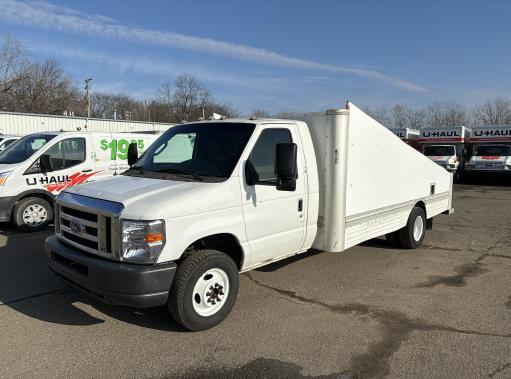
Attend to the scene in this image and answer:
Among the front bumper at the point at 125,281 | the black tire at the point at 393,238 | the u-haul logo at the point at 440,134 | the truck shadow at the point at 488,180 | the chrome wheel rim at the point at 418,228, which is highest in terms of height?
the u-haul logo at the point at 440,134

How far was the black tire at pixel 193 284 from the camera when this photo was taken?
405 cm

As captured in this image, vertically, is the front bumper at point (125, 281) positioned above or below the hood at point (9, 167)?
below

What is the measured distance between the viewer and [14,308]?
4863mm

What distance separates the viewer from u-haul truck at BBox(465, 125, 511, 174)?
23.8 meters

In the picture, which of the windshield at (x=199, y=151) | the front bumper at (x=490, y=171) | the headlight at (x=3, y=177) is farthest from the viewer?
the front bumper at (x=490, y=171)

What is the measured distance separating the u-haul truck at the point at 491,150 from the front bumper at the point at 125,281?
24211mm

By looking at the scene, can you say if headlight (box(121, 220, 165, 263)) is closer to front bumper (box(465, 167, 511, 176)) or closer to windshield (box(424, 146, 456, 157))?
front bumper (box(465, 167, 511, 176))

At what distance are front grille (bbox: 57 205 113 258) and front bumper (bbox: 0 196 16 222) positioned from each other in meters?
4.30

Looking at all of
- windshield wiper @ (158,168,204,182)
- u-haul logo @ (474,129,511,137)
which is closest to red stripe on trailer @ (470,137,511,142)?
u-haul logo @ (474,129,511,137)

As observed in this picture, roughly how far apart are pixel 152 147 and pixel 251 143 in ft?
5.07

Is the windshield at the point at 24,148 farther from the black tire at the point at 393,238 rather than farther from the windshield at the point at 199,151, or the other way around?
the black tire at the point at 393,238

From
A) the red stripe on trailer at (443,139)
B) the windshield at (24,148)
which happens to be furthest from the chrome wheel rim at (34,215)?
the red stripe on trailer at (443,139)

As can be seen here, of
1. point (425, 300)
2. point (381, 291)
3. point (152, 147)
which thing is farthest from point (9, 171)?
Answer: point (425, 300)

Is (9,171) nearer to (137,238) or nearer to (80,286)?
(80,286)
